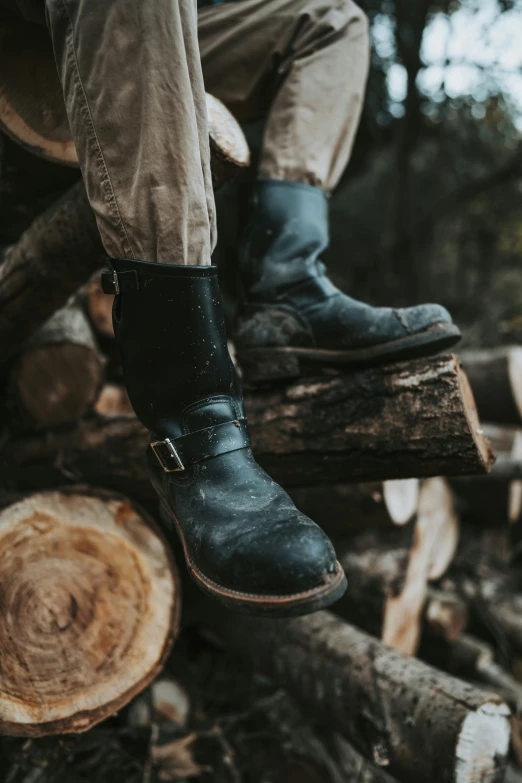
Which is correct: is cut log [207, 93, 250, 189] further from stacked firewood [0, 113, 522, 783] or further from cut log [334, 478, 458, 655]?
cut log [334, 478, 458, 655]

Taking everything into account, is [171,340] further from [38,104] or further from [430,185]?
[430,185]

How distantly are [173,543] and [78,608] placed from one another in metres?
0.51

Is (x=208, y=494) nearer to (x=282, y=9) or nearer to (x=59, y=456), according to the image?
(x=59, y=456)

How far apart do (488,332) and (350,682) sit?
315 centimetres

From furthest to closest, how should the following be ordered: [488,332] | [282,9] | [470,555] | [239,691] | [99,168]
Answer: [488,332] < [470,555] < [239,691] < [282,9] < [99,168]

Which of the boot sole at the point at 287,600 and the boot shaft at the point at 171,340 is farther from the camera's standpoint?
the boot shaft at the point at 171,340

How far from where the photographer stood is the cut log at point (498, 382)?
7.53ft

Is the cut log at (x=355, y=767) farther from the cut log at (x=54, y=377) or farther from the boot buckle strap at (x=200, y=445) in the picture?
the cut log at (x=54, y=377)

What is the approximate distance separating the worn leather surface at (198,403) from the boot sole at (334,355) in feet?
0.80

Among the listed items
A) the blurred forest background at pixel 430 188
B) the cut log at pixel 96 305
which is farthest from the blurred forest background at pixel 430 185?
the cut log at pixel 96 305

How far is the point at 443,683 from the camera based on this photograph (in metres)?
1.30

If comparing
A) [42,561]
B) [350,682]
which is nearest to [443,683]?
[350,682]

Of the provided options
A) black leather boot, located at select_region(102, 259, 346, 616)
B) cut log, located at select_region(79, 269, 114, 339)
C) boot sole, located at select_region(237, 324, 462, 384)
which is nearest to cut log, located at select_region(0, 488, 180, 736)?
black leather boot, located at select_region(102, 259, 346, 616)

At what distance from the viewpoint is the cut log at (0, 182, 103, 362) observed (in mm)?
1244
